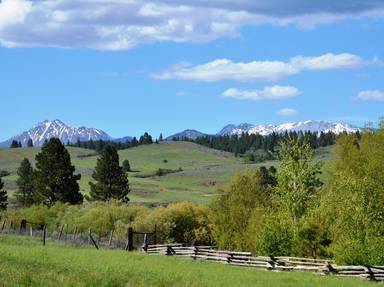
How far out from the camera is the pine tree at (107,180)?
371 feet

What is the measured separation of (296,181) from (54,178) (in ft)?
161

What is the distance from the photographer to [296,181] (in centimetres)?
6100

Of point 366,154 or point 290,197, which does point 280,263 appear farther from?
point 366,154

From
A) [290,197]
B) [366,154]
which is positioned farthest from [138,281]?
[366,154]

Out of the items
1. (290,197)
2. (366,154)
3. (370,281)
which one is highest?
(366,154)

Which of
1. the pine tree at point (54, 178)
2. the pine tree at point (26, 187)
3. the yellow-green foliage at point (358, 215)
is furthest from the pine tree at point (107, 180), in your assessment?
the yellow-green foliage at point (358, 215)

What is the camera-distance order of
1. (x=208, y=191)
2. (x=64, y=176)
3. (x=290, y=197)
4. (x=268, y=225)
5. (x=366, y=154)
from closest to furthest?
1. (x=268, y=225)
2. (x=290, y=197)
3. (x=366, y=154)
4. (x=64, y=176)
5. (x=208, y=191)

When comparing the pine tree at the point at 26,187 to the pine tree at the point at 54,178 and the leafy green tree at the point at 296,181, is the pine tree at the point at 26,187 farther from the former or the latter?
the leafy green tree at the point at 296,181

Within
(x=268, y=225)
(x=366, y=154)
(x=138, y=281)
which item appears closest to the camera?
(x=138, y=281)

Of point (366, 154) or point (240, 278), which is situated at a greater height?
point (366, 154)

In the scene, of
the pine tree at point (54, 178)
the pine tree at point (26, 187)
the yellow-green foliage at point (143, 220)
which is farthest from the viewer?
the pine tree at point (26, 187)

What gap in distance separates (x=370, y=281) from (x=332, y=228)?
13.1m

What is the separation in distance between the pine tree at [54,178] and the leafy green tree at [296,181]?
149ft

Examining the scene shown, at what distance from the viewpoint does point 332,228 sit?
1983 inches
